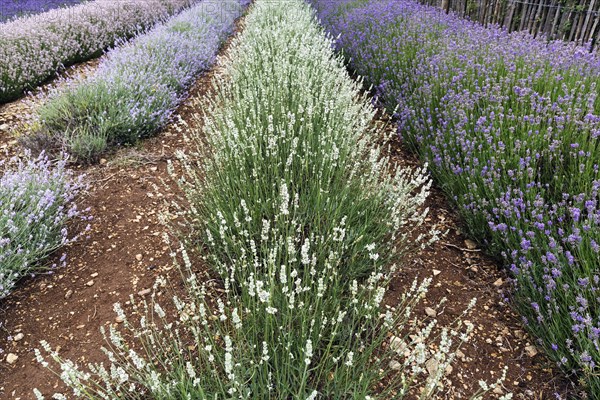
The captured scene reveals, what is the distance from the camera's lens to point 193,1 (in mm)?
12305

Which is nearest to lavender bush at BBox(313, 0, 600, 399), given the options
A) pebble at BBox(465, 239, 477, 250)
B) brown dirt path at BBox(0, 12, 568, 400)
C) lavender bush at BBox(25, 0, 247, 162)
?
pebble at BBox(465, 239, 477, 250)

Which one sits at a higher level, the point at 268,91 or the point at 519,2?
the point at 519,2

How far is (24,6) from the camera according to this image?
859 cm

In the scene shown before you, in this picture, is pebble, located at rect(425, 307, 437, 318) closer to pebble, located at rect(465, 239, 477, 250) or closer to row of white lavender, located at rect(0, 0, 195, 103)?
pebble, located at rect(465, 239, 477, 250)

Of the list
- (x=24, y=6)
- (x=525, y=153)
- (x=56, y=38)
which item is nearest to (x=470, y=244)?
(x=525, y=153)

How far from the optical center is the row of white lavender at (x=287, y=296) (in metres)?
1.48

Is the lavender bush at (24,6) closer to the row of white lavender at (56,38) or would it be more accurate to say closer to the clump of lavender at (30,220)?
the row of white lavender at (56,38)

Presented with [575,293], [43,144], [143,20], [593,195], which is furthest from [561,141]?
[143,20]

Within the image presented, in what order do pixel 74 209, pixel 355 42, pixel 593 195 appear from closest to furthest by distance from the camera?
pixel 593 195
pixel 74 209
pixel 355 42

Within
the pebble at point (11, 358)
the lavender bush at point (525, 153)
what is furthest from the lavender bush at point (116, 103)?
the lavender bush at point (525, 153)

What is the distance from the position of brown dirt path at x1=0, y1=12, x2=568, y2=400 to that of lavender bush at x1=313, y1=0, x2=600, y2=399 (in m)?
0.16

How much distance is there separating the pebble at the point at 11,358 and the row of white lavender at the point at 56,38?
157 inches

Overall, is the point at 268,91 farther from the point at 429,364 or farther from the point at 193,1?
the point at 193,1

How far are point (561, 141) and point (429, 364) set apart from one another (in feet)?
5.11
